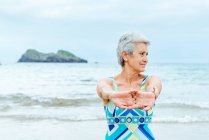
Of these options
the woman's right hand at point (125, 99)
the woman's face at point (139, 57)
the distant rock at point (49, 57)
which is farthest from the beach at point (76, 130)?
the distant rock at point (49, 57)

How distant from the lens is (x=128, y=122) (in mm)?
3197

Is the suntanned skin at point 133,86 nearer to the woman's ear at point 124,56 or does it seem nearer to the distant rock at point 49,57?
the woman's ear at point 124,56

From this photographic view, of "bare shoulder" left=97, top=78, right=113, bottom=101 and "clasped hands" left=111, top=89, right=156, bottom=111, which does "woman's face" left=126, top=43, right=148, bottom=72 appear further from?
"clasped hands" left=111, top=89, right=156, bottom=111

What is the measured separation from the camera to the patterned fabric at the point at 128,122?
3.17 m

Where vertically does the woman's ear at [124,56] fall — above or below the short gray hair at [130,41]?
below

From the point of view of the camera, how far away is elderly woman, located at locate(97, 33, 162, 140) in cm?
317

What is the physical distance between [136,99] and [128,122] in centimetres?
35

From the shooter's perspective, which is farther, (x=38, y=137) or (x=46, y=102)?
(x=46, y=102)

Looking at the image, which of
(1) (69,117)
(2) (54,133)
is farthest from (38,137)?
(1) (69,117)

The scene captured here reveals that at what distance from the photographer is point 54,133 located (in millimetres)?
10188

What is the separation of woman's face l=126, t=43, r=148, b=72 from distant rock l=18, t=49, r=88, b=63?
471ft

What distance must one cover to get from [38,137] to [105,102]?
6713 mm

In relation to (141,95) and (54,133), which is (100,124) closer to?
(54,133)

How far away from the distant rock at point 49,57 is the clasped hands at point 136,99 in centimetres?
14389
